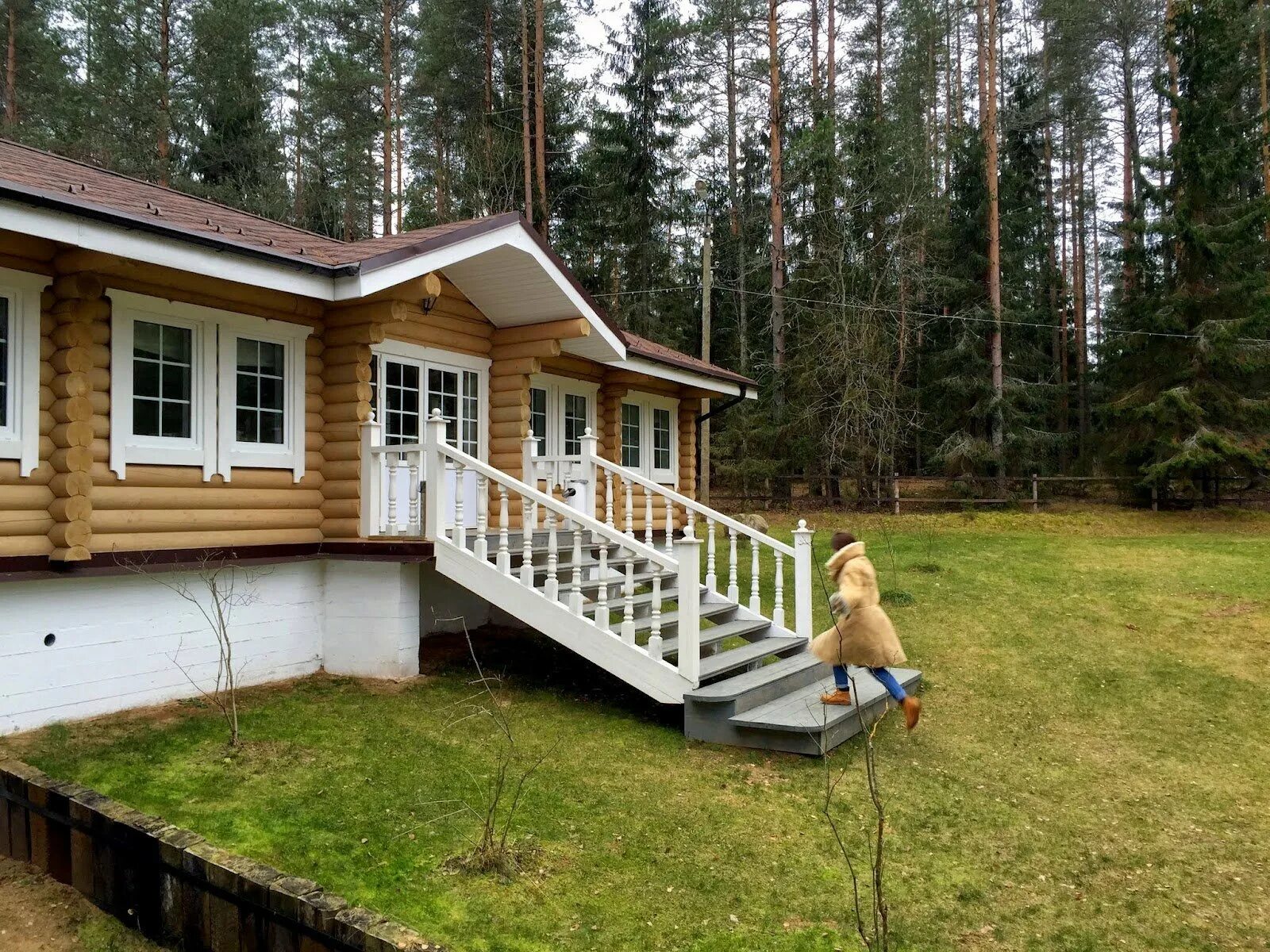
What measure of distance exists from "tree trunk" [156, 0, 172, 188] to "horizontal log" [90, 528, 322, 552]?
16595 millimetres

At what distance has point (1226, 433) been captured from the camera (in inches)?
768

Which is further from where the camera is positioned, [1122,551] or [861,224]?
[861,224]

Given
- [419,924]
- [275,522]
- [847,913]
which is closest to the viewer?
[419,924]

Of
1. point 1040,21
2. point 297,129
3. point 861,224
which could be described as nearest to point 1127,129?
point 1040,21

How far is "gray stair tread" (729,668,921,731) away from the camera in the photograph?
5.68 metres

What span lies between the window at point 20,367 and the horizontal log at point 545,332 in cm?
459

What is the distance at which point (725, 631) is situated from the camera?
7.40m

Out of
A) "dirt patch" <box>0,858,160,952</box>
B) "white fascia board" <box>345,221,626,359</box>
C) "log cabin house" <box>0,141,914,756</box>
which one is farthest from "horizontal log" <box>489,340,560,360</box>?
"dirt patch" <box>0,858,160,952</box>

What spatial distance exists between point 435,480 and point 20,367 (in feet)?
9.87

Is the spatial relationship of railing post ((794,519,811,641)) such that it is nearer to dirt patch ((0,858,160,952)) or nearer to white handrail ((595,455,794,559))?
white handrail ((595,455,794,559))

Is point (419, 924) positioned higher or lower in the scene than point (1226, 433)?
lower

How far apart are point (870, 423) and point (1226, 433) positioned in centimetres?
816

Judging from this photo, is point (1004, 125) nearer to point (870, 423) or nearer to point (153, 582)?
point (870, 423)

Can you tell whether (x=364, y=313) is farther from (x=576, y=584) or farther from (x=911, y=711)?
(x=911, y=711)
